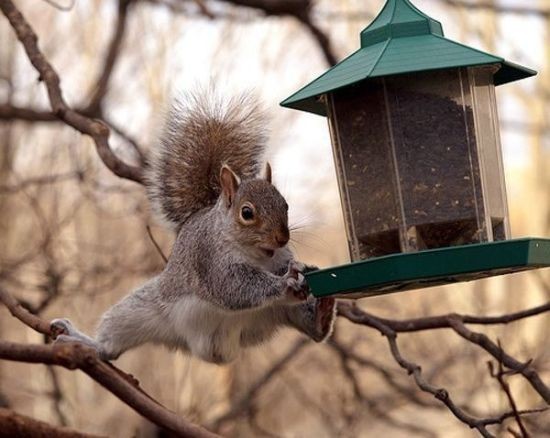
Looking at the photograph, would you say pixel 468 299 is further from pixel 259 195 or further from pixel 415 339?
pixel 259 195

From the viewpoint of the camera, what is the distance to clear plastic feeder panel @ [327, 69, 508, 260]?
7.51ft

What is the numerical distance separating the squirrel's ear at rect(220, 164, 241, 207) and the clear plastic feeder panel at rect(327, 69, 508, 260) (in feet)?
1.39

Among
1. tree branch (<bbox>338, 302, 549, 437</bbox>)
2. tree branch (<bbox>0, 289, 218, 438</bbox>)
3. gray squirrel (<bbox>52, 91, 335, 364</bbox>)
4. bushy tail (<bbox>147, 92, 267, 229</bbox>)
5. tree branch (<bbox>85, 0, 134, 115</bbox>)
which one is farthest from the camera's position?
tree branch (<bbox>85, 0, 134, 115</bbox>)

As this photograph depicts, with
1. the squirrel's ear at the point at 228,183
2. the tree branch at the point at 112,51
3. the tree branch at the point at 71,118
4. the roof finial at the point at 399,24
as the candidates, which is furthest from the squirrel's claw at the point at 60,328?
the tree branch at the point at 112,51

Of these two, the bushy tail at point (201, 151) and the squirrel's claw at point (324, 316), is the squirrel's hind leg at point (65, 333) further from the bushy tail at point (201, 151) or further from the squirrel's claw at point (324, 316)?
the squirrel's claw at point (324, 316)

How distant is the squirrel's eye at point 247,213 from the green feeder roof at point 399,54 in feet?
0.96

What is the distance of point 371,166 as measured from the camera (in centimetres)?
238

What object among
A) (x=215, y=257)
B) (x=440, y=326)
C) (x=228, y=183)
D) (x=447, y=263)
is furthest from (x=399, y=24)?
(x=440, y=326)

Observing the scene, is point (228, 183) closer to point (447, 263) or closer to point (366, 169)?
point (366, 169)

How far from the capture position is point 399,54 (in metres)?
2.18

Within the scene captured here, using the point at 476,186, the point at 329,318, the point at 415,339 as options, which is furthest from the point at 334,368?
the point at 476,186

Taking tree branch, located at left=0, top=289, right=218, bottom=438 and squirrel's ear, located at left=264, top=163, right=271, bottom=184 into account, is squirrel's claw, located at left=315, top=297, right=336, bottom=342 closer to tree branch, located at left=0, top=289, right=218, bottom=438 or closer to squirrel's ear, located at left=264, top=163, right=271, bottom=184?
squirrel's ear, located at left=264, top=163, right=271, bottom=184

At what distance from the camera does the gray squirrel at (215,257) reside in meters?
2.58

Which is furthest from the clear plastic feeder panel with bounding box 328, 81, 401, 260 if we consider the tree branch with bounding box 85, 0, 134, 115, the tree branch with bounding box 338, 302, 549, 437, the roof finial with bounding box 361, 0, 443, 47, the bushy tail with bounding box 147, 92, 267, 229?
the tree branch with bounding box 85, 0, 134, 115
